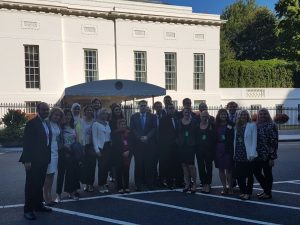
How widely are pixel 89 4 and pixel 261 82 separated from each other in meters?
22.2

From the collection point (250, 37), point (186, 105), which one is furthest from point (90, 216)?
point (250, 37)

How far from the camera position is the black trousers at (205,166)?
882 centimetres

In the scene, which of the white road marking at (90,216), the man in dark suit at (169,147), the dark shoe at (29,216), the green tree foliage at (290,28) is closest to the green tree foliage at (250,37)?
the green tree foliage at (290,28)

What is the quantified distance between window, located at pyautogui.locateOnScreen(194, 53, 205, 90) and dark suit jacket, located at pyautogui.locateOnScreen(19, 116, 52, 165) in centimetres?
2789

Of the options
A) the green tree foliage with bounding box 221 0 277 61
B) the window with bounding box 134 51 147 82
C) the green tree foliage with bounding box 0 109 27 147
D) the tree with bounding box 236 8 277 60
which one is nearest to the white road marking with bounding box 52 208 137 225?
the green tree foliage with bounding box 0 109 27 147

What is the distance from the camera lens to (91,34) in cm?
3041

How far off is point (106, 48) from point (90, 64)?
5.56 feet

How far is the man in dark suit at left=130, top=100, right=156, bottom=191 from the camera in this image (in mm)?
9234

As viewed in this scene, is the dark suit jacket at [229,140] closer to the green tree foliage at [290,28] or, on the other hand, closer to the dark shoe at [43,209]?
the dark shoe at [43,209]

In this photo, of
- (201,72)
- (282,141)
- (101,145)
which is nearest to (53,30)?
(201,72)

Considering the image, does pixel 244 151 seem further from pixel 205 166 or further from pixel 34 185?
pixel 34 185

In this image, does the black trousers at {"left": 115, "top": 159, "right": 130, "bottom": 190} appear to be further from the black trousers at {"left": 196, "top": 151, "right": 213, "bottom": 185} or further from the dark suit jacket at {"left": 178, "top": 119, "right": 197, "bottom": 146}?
the black trousers at {"left": 196, "top": 151, "right": 213, "bottom": 185}

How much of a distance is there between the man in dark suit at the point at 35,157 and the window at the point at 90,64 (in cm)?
2356

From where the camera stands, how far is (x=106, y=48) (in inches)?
1219
